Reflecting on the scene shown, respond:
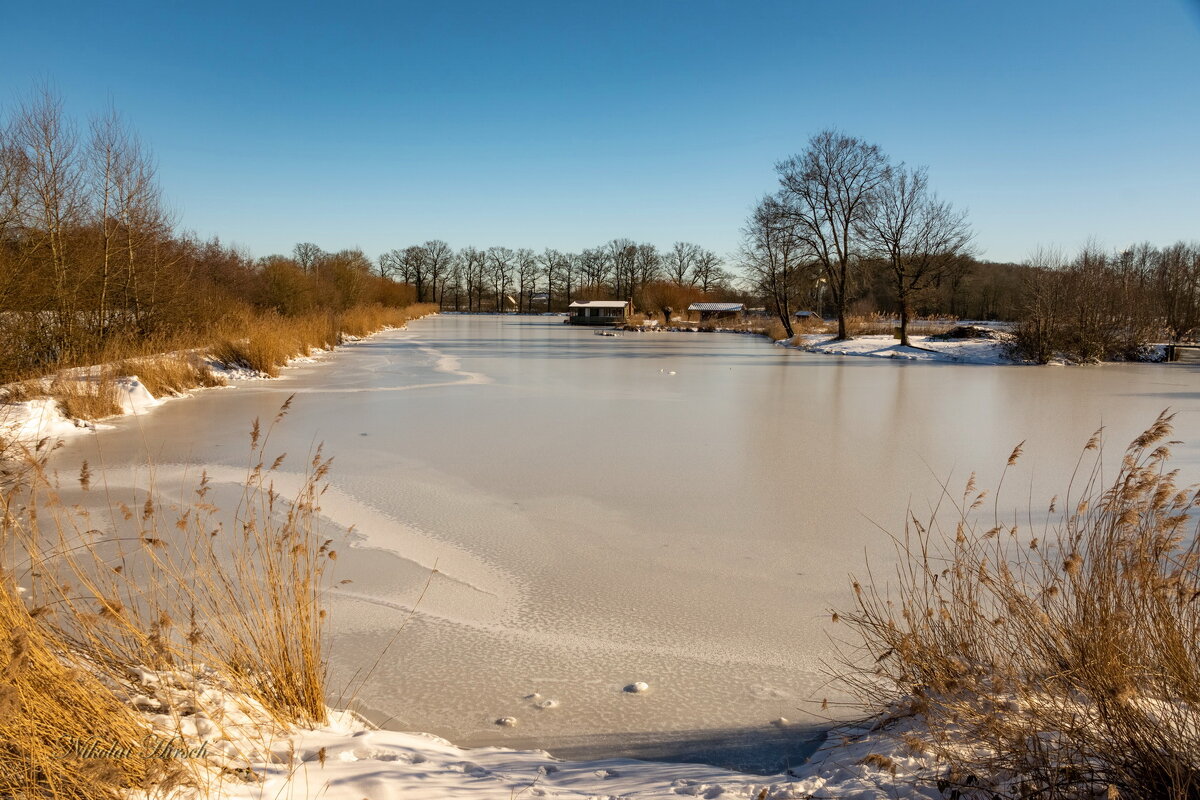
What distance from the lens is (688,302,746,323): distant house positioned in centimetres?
5651

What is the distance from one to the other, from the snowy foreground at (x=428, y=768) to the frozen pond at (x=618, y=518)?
237mm

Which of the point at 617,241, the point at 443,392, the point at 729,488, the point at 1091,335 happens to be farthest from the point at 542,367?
the point at 617,241

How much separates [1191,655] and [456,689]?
2503mm

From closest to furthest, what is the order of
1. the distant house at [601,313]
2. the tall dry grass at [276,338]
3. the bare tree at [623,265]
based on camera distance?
1. the tall dry grass at [276,338]
2. the distant house at [601,313]
3. the bare tree at [623,265]

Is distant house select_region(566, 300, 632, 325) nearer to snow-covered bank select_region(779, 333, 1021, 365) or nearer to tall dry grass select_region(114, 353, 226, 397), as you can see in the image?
snow-covered bank select_region(779, 333, 1021, 365)

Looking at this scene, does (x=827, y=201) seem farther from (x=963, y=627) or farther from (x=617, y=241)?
(x=617, y=241)

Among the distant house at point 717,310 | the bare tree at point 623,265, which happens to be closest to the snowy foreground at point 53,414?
the distant house at point 717,310

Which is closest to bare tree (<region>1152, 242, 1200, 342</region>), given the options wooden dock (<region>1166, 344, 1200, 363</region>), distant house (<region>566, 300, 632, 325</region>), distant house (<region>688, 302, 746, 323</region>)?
wooden dock (<region>1166, 344, 1200, 363</region>)

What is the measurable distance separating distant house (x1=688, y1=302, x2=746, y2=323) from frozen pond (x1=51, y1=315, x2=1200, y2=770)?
43215 millimetres

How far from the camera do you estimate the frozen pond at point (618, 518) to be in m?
2.93

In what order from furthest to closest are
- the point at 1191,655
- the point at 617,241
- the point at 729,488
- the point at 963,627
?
the point at 617,241 → the point at 729,488 → the point at 963,627 → the point at 1191,655

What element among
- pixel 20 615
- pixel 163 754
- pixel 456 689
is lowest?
pixel 456 689

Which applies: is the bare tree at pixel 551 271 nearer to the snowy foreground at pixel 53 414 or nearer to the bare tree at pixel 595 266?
the bare tree at pixel 595 266

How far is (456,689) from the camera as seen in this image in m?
3.01
